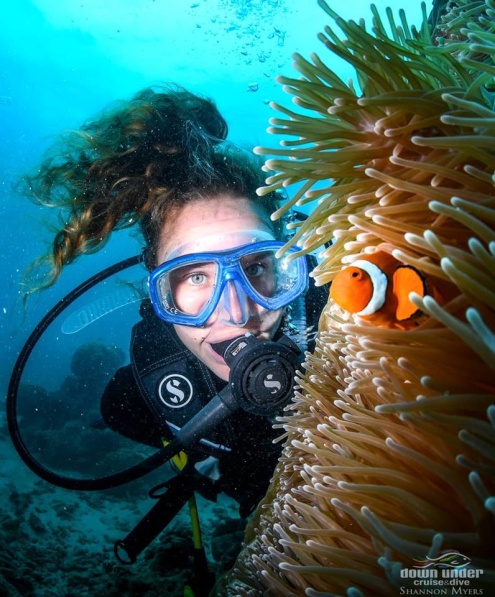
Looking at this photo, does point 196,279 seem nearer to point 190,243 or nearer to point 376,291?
point 190,243

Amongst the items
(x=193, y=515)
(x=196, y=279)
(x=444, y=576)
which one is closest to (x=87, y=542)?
(x=193, y=515)

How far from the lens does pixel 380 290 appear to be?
36.4 inches

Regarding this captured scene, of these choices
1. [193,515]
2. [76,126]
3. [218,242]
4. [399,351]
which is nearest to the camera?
[399,351]

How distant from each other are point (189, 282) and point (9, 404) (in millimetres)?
2432

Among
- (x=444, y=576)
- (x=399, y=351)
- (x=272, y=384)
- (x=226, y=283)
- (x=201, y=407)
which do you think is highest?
(x=226, y=283)

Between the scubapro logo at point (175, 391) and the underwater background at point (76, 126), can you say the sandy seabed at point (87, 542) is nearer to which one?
the underwater background at point (76, 126)

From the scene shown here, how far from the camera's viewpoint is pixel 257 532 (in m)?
1.68

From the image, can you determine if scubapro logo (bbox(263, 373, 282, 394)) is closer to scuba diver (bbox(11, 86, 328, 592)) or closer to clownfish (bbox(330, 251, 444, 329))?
scuba diver (bbox(11, 86, 328, 592))

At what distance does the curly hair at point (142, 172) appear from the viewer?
11.5ft

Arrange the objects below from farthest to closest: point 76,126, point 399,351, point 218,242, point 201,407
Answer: point 76,126
point 201,407
point 218,242
point 399,351

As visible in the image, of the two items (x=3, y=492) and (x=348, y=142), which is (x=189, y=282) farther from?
(x=3, y=492)

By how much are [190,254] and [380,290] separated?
224cm

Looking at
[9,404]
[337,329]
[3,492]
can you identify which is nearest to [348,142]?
[337,329]

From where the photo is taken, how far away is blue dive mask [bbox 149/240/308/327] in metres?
3.05
